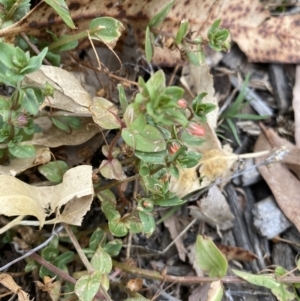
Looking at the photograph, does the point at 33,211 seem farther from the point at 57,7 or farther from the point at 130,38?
the point at 130,38

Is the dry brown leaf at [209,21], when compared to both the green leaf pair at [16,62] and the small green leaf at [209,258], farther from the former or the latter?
the small green leaf at [209,258]

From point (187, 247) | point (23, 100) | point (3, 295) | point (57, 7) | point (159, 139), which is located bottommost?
point (187, 247)

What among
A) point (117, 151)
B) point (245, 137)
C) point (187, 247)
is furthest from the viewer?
point (245, 137)

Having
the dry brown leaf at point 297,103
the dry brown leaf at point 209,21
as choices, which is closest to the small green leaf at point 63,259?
the dry brown leaf at point 209,21

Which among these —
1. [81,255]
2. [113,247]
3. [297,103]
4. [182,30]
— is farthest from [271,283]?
[182,30]

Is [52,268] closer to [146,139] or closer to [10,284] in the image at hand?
[10,284]

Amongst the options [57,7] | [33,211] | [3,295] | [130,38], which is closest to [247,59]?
[130,38]

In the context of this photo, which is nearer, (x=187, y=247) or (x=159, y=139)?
(x=159, y=139)
